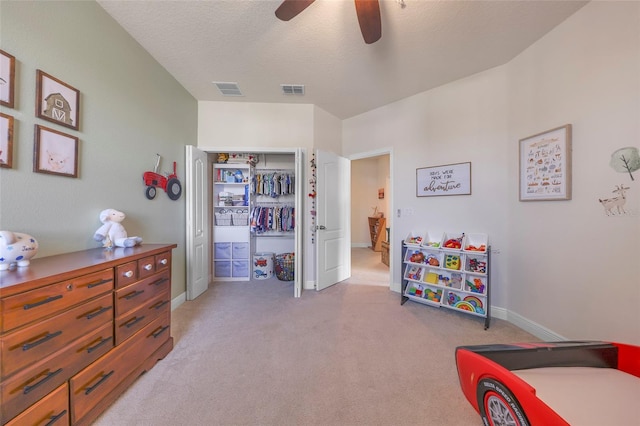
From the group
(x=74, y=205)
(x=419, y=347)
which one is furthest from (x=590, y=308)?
(x=74, y=205)

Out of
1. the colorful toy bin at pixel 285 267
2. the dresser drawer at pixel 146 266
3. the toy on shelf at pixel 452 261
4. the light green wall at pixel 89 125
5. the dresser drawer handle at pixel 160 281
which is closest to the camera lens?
the light green wall at pixel 89 125

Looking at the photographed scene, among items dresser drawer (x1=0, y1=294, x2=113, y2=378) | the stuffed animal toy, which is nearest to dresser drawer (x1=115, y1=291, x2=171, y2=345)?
dresser drawer (x1=0, y1=294, x2=113, y2=378)

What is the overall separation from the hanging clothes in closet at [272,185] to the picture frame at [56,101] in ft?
7.58

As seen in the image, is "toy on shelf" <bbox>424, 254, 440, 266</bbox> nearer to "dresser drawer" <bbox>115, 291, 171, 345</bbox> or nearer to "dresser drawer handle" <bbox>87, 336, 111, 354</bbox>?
"dresser drawer" <bbox>115, 291, 171, 345</bbox>

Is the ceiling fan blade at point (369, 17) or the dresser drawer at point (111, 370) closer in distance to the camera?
the dresser drawer at point (111, 370)

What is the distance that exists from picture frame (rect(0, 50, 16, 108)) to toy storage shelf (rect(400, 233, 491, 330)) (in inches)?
131

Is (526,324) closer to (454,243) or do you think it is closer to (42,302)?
(454,243)

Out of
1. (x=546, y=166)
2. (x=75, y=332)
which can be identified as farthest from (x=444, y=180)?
(x=75, y=332)

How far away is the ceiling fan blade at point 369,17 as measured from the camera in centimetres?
139

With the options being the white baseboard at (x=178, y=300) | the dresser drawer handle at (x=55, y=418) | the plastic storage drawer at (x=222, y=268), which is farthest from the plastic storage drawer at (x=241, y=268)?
the dresser drawer handle at (x=55, y=418)

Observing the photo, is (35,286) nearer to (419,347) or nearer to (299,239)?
(299,239)

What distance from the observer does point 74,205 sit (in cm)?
157

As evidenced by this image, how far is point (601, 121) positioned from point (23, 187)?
3.80 m

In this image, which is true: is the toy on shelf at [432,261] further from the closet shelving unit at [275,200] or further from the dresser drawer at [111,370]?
the dresser drawer at [111,370]
